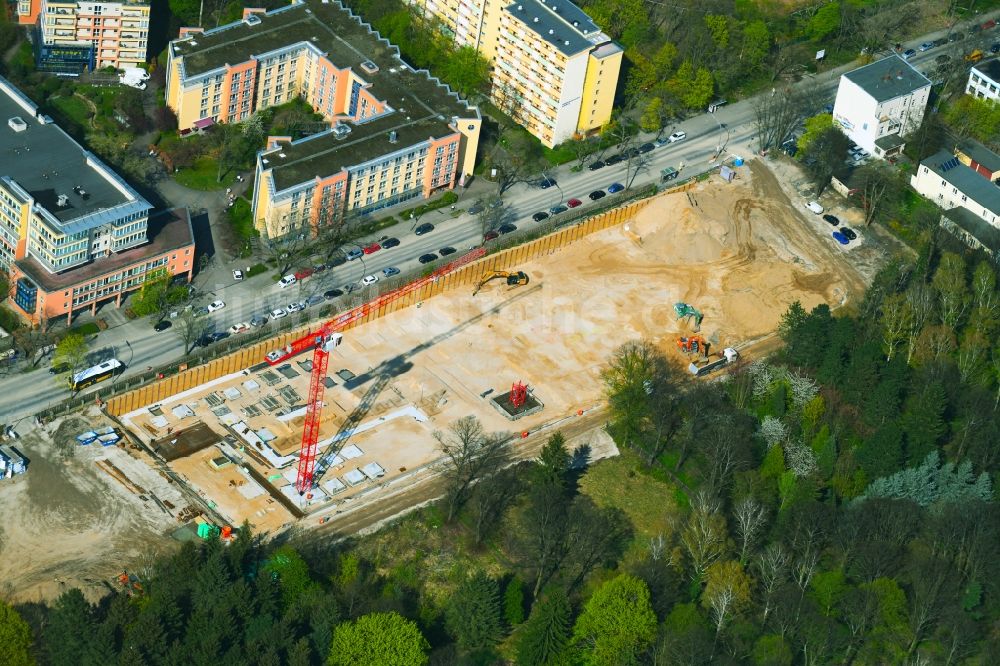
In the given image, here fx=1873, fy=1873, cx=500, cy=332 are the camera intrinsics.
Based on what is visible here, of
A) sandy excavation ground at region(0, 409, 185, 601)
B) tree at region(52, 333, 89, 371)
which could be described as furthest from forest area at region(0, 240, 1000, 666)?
tree at region(52, 333, 89, 371)

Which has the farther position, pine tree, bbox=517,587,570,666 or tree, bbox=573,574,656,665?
pine tree, bbox=517,587,570,666

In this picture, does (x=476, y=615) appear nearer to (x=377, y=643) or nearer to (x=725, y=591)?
(x=377, y=643)

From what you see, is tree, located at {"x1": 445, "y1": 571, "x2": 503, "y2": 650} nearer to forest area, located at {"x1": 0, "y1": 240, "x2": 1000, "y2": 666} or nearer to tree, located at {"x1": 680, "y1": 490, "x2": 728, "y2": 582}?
forest area, located at {"x1": 0, "y1": 240, "x2": 1000, "y2": 666}

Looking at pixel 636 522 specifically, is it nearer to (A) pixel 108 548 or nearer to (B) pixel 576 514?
(B) pixel 576 514

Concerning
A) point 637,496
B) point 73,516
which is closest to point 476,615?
point 637,496


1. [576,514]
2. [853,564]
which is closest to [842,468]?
[853,564]

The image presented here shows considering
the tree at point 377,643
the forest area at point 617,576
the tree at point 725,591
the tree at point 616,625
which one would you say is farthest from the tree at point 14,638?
the tree at point 725,591

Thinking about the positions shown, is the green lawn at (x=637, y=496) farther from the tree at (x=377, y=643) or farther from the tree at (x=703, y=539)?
the tree at (x=377, y=643)

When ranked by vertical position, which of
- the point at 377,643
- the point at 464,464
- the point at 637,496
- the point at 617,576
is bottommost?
the point at 637,496
